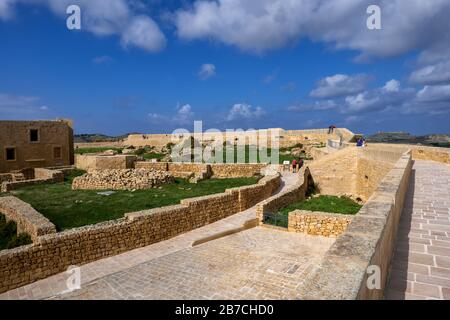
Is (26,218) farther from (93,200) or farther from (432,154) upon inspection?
(432,154)

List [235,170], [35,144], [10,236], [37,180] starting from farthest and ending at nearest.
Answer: [35,144]
[235,170]
[37,180]
[10,236]

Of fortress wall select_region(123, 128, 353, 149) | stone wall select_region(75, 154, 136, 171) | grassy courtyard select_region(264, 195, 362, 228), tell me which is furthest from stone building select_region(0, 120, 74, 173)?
grassy courtyard select_region(264, 195, 362, 228)

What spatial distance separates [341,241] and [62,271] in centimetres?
756

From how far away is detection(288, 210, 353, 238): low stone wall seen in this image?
948 cm

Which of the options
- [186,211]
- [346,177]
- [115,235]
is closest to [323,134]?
[346,177]

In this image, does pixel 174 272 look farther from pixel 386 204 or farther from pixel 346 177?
pixel 346 177

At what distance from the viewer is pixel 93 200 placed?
42.6 ft

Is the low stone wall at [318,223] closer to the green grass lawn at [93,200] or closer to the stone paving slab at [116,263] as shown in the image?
the stone paving slab at [116,263]

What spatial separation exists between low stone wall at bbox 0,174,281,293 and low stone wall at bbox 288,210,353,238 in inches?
128

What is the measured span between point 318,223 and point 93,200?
925 cm

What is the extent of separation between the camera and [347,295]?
6.63ft

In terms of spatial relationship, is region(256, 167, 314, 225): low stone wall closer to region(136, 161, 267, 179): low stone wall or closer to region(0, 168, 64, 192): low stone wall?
region(136, 161, 267, 179): low stone wall

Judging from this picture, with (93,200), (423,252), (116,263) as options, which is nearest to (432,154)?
(423,252)

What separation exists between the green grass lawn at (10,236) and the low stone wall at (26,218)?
0.16 m
